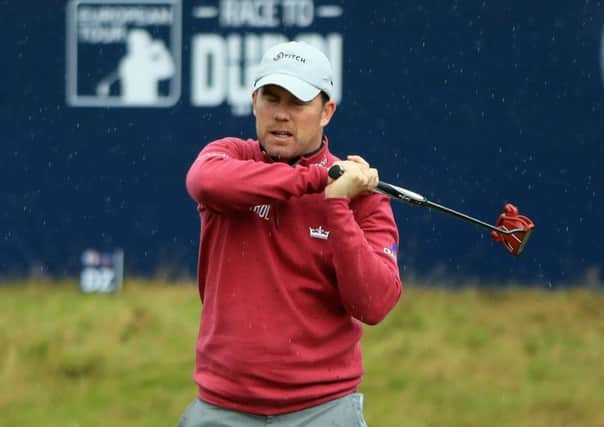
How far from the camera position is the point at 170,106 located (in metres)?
7.38

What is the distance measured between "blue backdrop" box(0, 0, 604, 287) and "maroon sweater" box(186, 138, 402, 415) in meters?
3.69

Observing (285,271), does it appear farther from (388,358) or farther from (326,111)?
(388,358)

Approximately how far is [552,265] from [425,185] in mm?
823

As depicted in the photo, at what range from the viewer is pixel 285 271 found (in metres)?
3.48

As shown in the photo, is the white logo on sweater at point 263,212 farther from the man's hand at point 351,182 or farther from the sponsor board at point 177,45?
the sponsor board at point 177,45

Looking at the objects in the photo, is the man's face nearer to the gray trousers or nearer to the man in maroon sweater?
the man in maroon sweater

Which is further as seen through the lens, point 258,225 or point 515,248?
point 515,248

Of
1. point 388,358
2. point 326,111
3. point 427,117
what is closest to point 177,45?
point 427,117

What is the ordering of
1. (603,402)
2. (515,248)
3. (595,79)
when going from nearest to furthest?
(515,248), (603,402), (595,79)

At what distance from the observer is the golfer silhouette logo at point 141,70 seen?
7355 mm

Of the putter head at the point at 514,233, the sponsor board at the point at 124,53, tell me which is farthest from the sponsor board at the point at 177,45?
the putter head at the point at 514,233

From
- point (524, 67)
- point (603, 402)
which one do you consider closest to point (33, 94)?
point (524, 67)

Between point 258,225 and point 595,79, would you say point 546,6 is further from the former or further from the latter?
point 258,225

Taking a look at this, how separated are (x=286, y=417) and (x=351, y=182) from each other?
2.17ft
